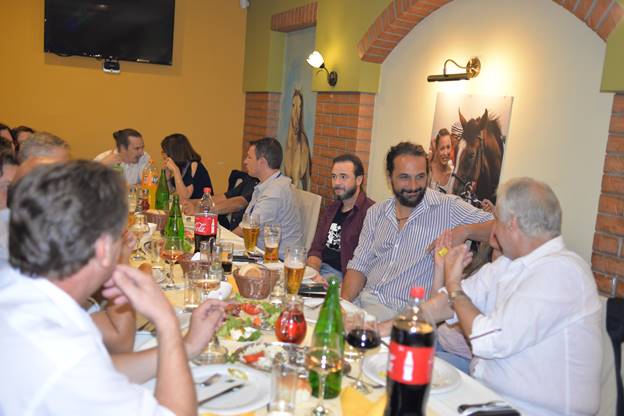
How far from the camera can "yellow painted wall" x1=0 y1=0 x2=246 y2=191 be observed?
20.1ft

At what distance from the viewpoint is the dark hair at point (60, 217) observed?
3.28 ft

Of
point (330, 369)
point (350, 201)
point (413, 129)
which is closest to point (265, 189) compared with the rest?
point (350, 201)

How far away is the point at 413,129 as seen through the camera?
4.19 meters

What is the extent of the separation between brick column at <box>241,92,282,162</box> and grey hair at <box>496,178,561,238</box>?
15.8ft

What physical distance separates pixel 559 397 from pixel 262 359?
2.83ft

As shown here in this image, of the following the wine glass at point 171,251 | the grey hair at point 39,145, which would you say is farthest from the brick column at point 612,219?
the grey hair at point 39,145

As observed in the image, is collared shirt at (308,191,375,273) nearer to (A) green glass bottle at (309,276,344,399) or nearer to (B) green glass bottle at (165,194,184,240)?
(B) green glass bottle at (165,194,184,240)

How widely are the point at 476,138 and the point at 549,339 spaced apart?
2063 mm

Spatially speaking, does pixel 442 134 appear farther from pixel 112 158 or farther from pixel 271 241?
pixel 112 158

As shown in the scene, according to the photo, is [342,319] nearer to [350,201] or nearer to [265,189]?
[350,201]

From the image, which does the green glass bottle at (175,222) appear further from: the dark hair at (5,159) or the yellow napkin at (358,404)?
the yellow napkin at (358,404)

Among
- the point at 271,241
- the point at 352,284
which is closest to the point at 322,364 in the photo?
the point at 271,241

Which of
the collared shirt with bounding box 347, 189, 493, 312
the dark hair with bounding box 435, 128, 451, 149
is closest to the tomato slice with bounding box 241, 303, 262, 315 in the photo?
the collared shirt with bounding box 347, 189, 493, 312

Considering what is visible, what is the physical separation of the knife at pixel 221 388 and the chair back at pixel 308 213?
93.9 inches
